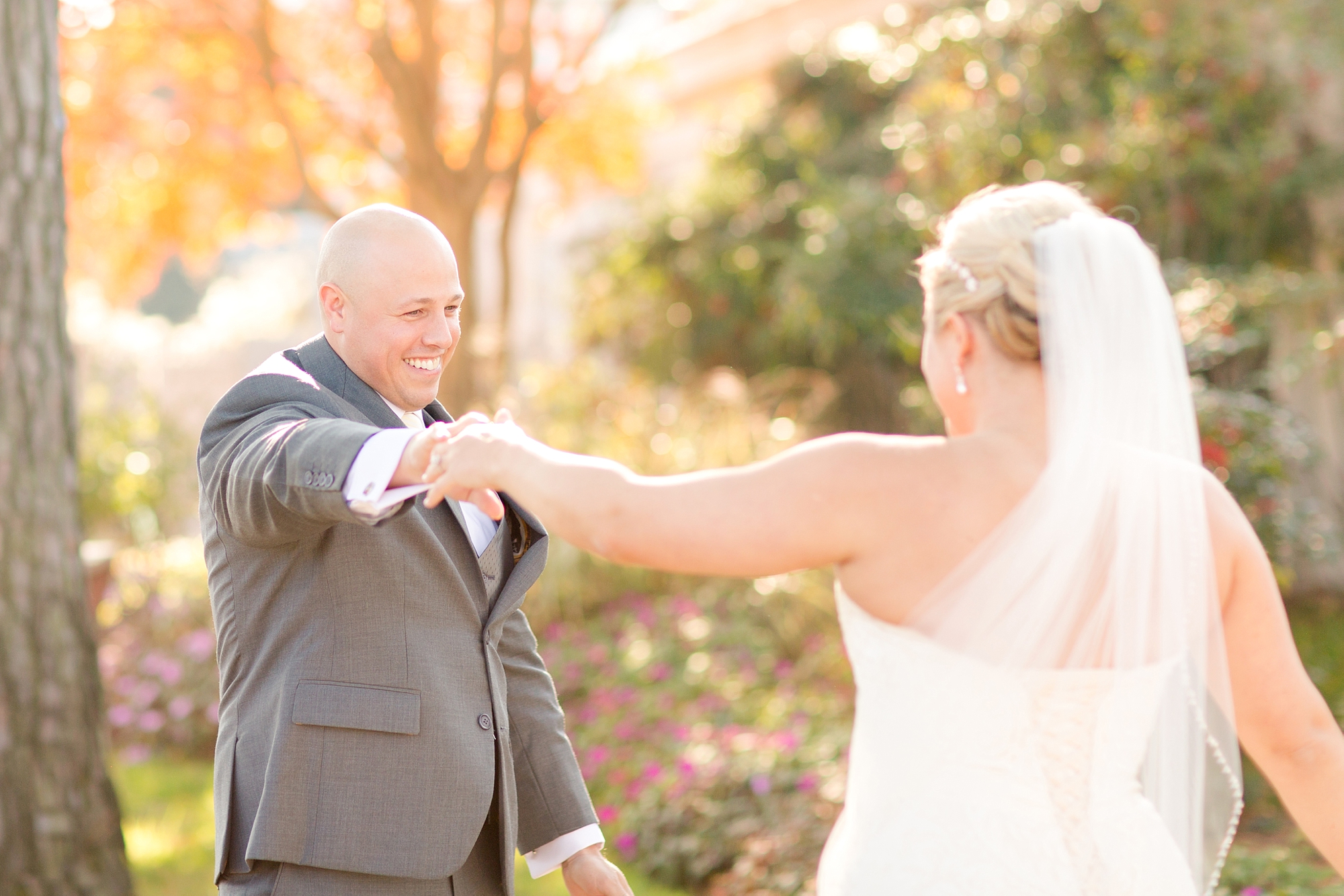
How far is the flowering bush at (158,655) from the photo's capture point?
283 inches

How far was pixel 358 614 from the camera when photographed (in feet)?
6.84

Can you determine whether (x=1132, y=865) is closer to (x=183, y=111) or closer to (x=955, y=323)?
(x=955, y=323)

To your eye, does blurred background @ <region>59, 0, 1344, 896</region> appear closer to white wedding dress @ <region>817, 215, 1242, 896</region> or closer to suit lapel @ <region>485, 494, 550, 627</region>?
suit lapel @ <region>485, 494, 550, 627</region>

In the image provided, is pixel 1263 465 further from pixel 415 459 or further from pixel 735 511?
pixel 415 459

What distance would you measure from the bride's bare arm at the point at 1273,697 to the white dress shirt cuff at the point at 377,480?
53.1 inches

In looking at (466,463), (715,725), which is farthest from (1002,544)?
(715,725)

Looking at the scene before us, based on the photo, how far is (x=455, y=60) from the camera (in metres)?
10.8

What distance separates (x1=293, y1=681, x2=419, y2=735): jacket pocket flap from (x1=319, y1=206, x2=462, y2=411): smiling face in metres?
0.62

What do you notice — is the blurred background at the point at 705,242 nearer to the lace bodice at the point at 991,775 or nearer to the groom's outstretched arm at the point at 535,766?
the groom's outstretched arm at the point at 535,766

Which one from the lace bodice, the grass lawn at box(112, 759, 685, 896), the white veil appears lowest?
the grass lawn at box(112, 759, 685, 896)

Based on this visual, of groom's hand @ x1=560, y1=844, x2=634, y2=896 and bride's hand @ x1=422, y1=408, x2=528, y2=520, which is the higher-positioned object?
bride's hand @ x1=422, y1=408, x2=528, y2=520

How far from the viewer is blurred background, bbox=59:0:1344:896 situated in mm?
5223

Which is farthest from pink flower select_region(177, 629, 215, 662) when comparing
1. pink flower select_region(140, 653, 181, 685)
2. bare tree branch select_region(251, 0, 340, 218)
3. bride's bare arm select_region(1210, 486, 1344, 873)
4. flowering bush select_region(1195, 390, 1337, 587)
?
bride's bare arm select_region(1210, 486, 1344, 873)

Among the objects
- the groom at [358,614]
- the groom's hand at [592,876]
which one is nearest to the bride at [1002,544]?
the groom at [358,614]
